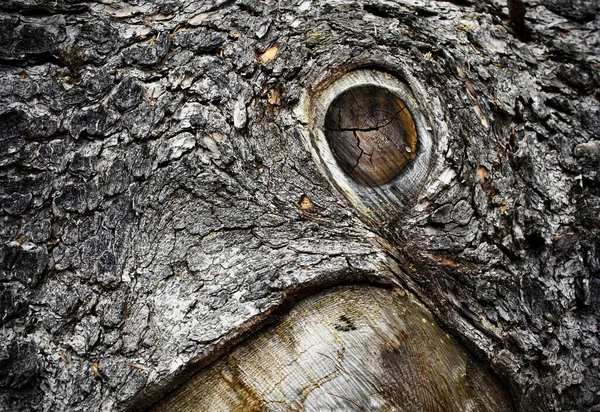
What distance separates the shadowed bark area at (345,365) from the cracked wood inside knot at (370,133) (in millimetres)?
351

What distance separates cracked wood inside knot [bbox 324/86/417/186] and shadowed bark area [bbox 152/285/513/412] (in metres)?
0.35

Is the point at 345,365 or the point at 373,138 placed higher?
the point at 373,138

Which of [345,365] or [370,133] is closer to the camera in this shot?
[345,365]

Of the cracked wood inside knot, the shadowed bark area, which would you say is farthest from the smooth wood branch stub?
the shadowed bark area

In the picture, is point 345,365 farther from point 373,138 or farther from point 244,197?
point 373,138

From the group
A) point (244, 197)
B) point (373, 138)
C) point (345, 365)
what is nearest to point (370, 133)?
point (373, 138)

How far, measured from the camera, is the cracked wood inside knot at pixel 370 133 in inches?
59.9

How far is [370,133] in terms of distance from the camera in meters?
1.54

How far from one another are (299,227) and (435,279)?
16.4 inches

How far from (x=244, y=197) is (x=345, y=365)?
1.73 ft

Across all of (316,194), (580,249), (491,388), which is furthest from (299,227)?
(580,249)

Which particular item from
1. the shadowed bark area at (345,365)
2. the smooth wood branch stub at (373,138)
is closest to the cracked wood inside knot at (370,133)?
the smooth wood branch stub at (373,138)

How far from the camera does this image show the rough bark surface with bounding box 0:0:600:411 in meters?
1.32

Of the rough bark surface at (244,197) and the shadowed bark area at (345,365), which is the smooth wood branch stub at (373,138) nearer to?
the rough bark surface at (244,197)
